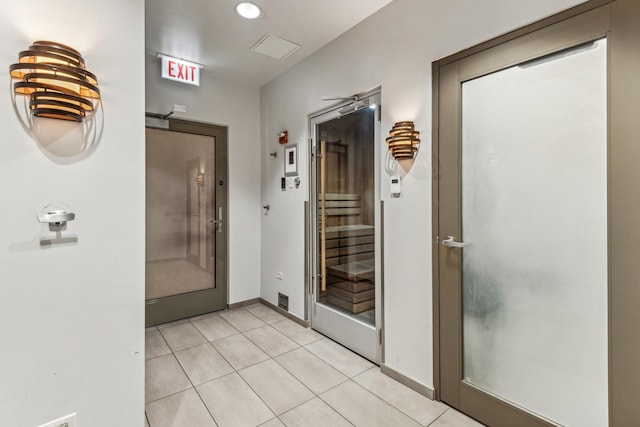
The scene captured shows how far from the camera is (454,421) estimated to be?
5.88ft

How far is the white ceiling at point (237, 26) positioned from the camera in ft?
7.56

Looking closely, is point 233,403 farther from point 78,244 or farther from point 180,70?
point 180,70

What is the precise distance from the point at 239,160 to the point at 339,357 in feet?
8.48

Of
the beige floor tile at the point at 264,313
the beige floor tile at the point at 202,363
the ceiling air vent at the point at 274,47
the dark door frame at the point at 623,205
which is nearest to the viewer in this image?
the dark door frame at the point at 623,205

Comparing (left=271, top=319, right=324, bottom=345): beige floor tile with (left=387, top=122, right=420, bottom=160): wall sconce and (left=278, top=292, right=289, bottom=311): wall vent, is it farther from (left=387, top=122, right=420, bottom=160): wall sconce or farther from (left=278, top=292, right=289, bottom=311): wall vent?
(left=387, top=122, right=420, bottom=160): wall sconce

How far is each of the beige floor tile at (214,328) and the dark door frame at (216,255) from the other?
0.67 feet

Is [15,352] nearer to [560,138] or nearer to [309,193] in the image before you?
[309,193]

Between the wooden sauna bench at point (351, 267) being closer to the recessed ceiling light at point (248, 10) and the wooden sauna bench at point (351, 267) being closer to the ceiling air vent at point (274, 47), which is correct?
the ceiling air vent at point (274, 47)

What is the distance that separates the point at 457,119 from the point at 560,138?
1.79ft

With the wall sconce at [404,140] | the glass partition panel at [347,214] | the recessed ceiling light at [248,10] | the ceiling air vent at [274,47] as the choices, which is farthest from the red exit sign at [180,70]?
the wall sconce at [404,140]

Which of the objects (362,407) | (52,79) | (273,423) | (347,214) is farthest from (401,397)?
(52,79)

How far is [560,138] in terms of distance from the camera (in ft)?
4.95

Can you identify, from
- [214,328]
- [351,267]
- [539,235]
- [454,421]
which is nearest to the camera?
[539,235]

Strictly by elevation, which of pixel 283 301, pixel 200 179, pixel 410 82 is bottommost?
pixel 283 301
